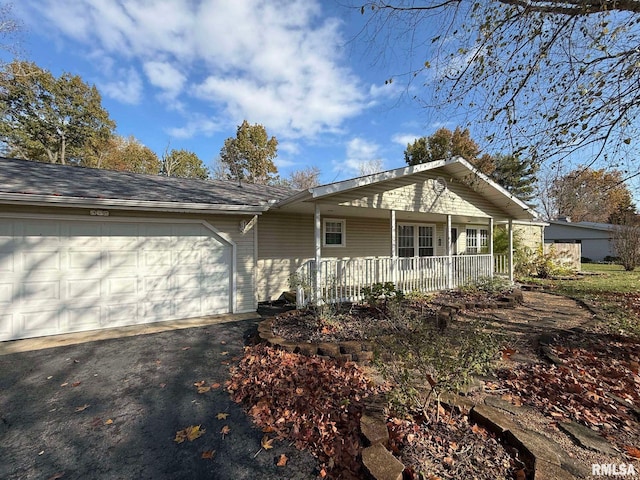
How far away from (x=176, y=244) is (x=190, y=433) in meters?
4.63

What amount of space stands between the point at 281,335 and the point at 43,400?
121 inches

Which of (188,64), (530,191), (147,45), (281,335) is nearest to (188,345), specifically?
(281,335)

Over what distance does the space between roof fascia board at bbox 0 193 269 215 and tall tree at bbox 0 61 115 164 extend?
18226 mm

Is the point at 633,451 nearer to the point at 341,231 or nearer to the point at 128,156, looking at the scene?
the point at 341,231

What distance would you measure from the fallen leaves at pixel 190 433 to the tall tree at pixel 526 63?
5.72 metres

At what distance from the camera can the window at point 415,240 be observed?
11672mm

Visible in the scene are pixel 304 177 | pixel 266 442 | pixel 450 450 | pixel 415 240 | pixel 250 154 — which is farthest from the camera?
pixel 304 177

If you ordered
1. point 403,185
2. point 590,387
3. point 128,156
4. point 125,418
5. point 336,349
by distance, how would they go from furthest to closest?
point 128,156
point 403,185
point 336,349
point 590,387
point 125,418

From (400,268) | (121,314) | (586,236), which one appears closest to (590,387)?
(400,268)

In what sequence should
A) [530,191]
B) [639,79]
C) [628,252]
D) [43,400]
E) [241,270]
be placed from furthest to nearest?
[530,191] → [628,252] → [241,270] → [639,79] → [43,400]

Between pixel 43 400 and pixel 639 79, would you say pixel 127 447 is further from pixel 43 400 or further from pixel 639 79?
pixel 639 79

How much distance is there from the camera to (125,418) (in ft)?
9.79

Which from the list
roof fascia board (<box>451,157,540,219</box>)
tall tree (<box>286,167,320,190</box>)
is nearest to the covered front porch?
roof fascia board (<box>451,157,540,219</box>)

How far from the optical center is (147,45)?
8.91 meters
